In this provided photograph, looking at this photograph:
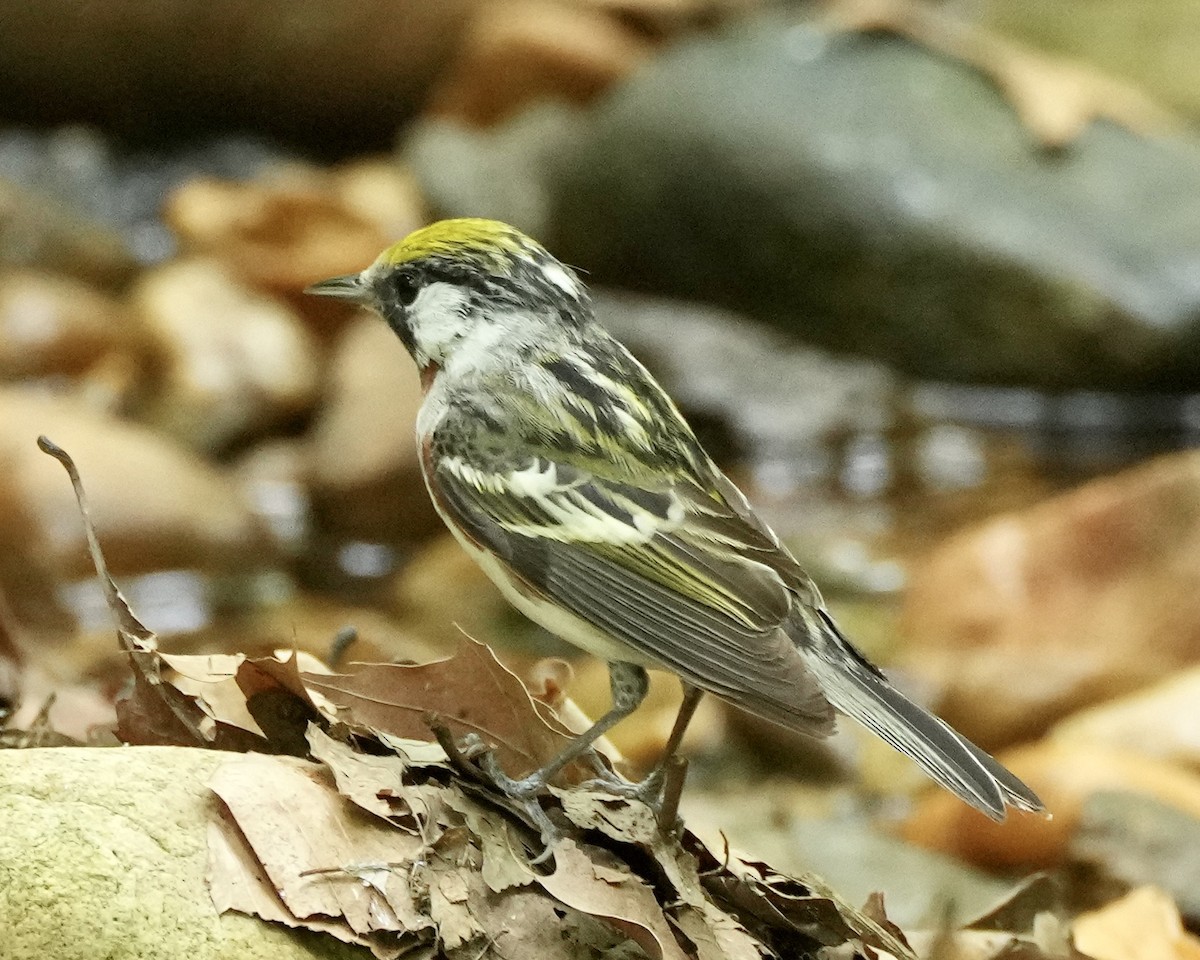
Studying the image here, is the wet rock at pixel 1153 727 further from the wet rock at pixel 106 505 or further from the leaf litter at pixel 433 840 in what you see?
the wet rock at pixel 106 505

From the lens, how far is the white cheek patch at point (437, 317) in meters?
2.96

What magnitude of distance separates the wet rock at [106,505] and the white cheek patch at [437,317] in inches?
136

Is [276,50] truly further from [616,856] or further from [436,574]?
[616,856]

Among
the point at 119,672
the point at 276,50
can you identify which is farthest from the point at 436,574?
the point at 276,50

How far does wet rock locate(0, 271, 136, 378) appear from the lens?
7.56m

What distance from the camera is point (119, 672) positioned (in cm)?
380

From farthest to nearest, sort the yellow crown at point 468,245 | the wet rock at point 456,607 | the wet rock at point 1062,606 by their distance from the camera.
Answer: the wet rock at point 456,607
the wet rock at point 1062,606
the yellow crown at point 468,245

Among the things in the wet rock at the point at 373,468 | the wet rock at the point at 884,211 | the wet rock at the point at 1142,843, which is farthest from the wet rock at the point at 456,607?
the wet rock at the point at 884,211

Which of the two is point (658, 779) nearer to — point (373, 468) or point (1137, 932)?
point (1137, 932)

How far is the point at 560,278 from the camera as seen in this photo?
3.03 metres

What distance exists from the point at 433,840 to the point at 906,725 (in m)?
0.79

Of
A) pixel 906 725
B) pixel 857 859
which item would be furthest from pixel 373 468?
pixel 906 725

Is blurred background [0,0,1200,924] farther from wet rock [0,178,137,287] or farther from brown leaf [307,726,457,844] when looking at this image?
brown leaf [307,726,457,844]

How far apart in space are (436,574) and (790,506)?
1863mm
